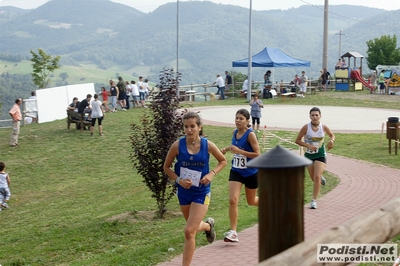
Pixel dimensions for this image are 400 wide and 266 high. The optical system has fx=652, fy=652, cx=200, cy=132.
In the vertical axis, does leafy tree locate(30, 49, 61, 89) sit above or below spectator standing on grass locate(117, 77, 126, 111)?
above

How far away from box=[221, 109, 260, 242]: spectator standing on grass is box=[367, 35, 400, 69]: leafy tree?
151 feet

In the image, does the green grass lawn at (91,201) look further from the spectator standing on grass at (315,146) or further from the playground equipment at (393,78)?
the playground equipment at (393,78)

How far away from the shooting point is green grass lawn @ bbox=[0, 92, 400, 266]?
30.3ft

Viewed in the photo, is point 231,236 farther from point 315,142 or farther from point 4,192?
point 4,192

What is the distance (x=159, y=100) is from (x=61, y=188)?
20.5ft

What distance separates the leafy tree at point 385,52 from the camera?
170 feet

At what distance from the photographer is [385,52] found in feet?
171

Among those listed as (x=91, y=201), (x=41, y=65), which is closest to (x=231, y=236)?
(x=91, y=201)

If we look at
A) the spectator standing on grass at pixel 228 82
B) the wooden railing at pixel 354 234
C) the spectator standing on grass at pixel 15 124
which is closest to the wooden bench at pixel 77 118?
Result: the spectator standing on grass at pixel 15 124

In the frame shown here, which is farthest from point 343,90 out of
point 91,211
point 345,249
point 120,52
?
point 120,52

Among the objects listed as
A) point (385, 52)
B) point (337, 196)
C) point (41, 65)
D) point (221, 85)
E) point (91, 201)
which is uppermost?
point (385, 52)

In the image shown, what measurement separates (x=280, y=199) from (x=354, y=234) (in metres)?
0.58

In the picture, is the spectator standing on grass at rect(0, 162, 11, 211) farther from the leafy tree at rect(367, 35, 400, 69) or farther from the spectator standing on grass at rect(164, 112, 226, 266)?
the leafy tree at rect(367, 35, 400, 69)

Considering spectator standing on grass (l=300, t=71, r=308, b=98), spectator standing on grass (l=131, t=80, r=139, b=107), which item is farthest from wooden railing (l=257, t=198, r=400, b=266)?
spectator standing on grass (l=300, t=71, r=308, b=98)
